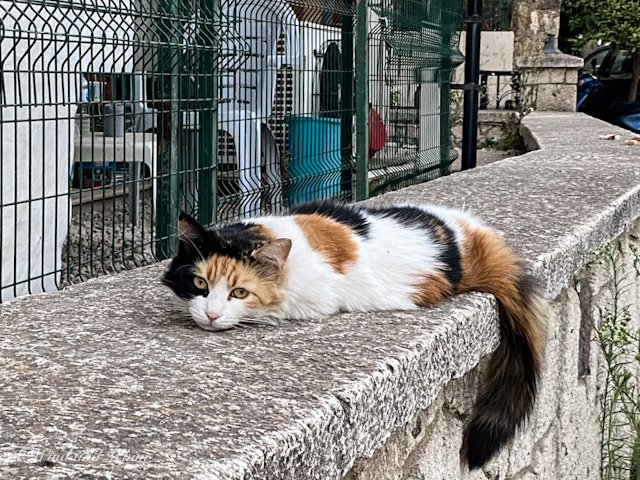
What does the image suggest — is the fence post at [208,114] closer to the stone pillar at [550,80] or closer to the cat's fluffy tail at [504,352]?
the cat's fluffy tail at [504,352]

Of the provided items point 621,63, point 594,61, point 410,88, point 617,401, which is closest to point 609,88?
point 621,63

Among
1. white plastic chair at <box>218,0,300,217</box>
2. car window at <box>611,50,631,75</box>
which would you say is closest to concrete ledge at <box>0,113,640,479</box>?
white plastic chair at <box>218,0,300,217</box>

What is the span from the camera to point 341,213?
2381 mm

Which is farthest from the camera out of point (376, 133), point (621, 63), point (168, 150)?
point (621, 63)

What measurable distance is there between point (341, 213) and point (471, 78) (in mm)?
5197

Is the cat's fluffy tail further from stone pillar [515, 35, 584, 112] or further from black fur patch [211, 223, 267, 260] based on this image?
stone pillar [515, 35, 584, 112]

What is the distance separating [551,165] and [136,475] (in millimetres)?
4246

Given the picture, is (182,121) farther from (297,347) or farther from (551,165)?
(551,165)

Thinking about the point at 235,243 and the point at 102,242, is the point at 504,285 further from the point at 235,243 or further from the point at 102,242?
the point at 102,242

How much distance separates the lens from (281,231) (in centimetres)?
216

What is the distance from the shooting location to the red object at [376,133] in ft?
18.3

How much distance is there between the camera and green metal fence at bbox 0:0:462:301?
2.98 m

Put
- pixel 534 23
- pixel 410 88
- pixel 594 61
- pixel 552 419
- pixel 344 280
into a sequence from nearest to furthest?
pixel 344 280, pixel 552 419, pixel 410 88, pixel 534 23, pixel 594 61

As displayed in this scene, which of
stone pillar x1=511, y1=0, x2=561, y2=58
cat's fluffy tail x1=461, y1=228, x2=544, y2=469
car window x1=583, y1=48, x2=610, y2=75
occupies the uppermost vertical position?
stone pillar x1=511, y1=0, x2=561, y2=58
